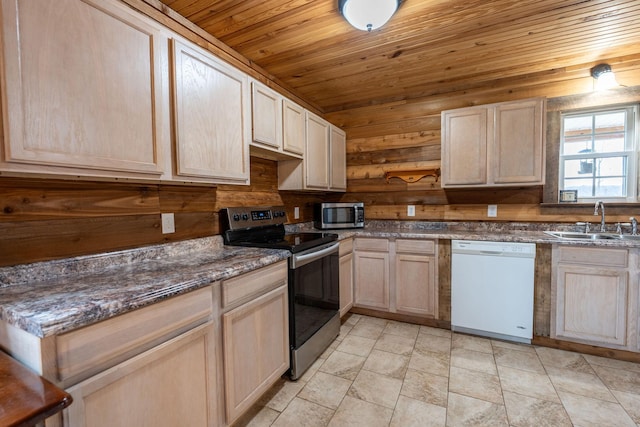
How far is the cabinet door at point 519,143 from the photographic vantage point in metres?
2.47

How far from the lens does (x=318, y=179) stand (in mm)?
2861

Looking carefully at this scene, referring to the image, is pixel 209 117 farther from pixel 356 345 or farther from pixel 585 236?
pixel 585 236

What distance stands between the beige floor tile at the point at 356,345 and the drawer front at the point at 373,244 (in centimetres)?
83

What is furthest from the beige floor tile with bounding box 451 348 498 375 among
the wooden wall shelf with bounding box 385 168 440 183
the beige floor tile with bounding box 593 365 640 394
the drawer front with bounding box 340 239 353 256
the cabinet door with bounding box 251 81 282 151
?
the cabinet door with bounding box 251 81 282 151

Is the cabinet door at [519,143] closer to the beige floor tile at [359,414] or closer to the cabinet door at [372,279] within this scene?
the cabinet door at [372,279]

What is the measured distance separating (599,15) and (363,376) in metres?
2.86

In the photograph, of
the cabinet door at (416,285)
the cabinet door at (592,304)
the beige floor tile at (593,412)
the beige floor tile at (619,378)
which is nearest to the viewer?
the beige floor tile at (593,412)

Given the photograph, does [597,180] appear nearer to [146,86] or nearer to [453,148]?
[453,148]

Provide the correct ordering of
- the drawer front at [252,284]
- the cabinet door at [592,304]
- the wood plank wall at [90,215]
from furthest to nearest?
the cabinet door at [592,304], the drawer front at [252,284], the wood plank wall at [90,215]

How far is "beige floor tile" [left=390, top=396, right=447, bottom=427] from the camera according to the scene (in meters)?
1.56

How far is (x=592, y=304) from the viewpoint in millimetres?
2164

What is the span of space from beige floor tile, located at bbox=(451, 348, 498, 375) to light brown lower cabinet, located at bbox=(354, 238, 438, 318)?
44cm

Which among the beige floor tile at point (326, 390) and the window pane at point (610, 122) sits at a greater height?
the window pane at point (610, 122)

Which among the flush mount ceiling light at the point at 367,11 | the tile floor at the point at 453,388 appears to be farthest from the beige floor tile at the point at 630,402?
the flush mount ceiling light at the point at 367,11
